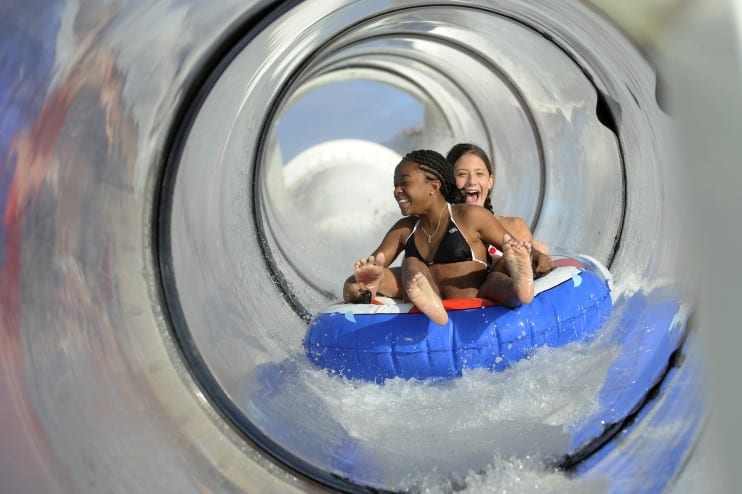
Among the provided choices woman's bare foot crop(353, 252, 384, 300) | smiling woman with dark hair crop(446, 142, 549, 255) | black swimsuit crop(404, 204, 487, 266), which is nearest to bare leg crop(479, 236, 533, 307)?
black swimsuit crop(404, 204, 487, 266)

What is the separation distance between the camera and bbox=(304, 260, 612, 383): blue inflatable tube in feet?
10.7

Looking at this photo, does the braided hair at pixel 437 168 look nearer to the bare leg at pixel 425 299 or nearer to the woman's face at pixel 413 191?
the woman's face at pixel 413 191

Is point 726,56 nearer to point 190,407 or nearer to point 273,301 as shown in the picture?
point 190,407

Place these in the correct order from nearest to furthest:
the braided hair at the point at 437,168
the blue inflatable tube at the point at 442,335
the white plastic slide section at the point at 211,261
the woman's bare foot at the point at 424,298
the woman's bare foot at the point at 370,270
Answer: the white plastic slide section at the point at 211,261, the woman's bare foot at the point at 424,298, the blue inflatable tube at the point at 442,335, the woman's bare foot at the point at 370,270, the braided hair at the point at 437,168

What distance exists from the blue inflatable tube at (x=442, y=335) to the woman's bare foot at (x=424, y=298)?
3.9 inches

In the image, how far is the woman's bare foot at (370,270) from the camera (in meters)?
3.39

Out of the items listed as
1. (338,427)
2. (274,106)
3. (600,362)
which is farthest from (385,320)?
(274,106)

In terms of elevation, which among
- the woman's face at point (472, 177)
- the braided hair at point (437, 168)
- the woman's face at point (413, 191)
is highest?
the woman's face at point (472, 177)

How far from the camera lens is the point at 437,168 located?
3.85 meters

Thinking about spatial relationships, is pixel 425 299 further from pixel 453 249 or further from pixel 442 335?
pixel 453 249

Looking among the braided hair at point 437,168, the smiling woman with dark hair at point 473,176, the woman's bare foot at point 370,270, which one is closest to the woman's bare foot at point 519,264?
the woman's bare foot at point 370,270

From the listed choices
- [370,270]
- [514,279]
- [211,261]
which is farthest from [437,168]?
[211,261]

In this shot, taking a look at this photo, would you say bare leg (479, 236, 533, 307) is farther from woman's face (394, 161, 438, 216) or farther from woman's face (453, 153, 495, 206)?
woman's face (453, 153, 495, 206)

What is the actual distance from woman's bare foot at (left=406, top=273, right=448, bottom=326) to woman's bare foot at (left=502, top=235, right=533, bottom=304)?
1.04 feet
